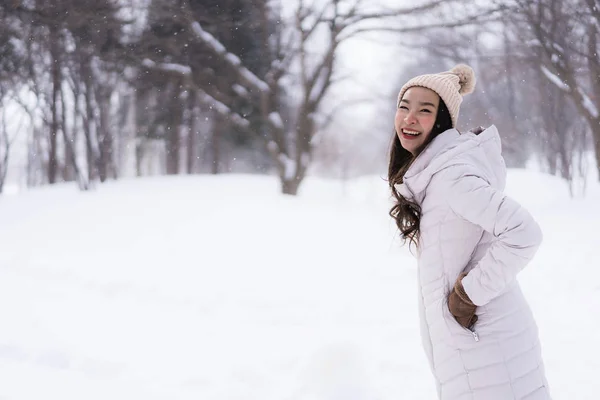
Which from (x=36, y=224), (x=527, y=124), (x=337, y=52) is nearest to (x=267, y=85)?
(x=337, y=52)

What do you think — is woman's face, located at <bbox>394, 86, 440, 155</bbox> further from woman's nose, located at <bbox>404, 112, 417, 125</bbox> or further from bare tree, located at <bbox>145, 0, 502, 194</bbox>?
bare tree, located at <bbox>145, 0, 502, 194</bbox>

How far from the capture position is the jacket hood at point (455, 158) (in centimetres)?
162

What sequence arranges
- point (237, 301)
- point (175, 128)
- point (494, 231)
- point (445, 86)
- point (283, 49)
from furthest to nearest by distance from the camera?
point (175, 128) → point (283, 49) → point (237, 301) → point (445, 86) → point (494, 231)

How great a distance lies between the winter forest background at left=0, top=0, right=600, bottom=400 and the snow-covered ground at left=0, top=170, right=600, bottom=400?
27 millimetres

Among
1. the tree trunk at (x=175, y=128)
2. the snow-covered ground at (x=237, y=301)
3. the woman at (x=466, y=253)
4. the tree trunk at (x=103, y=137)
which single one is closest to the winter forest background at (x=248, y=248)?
the snow-covered ground at (x=237, y=301)

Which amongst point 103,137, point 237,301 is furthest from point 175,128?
point 237,301

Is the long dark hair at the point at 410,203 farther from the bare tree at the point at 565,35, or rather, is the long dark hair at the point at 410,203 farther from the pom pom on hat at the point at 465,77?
the bare tree at the point at 565,35

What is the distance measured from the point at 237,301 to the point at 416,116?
4445 mm

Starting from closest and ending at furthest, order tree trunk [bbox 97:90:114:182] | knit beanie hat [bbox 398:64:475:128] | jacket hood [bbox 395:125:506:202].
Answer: jacket hood [bbox 395:125:506:202] → knit beanie hat [bbox 398:64:475:128] → tree trunk [bbox 97:90:114:182]

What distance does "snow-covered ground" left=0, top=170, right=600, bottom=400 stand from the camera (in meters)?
3.74

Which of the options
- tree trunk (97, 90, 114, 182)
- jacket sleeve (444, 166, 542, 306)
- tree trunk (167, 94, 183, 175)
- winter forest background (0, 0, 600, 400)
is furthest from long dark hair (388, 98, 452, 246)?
tree trunk (167, 94, 183, 175)

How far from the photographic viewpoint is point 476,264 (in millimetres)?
1623

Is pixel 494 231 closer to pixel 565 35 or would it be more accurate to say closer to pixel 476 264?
pixel 476 264

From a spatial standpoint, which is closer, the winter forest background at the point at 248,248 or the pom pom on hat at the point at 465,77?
the pom pom on hat at the point at 465,77
